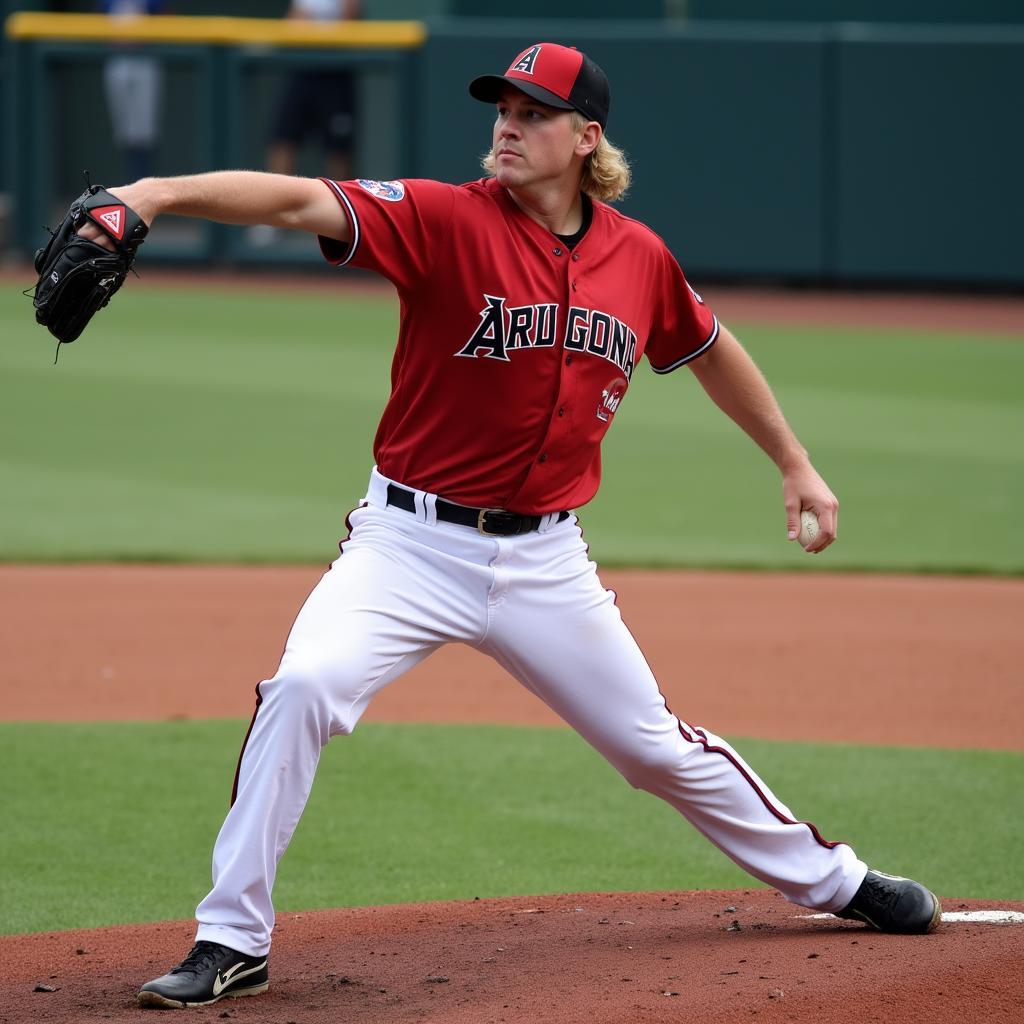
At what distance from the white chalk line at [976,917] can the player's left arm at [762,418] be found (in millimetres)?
851

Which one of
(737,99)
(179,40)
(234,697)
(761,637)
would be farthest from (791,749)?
(179,40)

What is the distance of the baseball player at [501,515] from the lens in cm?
346

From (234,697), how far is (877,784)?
2.27 meters

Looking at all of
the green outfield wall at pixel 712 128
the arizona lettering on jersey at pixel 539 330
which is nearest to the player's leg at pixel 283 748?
the arizona lettering on jersey at pixel 539 330

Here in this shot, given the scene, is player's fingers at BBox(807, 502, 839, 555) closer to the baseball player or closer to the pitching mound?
the baseball player

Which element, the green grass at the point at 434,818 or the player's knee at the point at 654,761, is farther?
the green grass at the point at 434,818

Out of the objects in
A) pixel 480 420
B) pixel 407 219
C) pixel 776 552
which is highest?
pixel 407 219

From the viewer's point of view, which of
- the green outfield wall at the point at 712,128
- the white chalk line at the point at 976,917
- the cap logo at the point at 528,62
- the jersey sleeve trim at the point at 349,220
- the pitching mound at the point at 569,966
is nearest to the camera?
the pitching mound at the point at 569,966

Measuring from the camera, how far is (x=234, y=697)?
627cm

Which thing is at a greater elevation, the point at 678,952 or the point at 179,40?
the point at 179,40

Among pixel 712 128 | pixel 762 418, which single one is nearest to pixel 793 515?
pixel 762 418

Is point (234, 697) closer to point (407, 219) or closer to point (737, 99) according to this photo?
point (407, 219)

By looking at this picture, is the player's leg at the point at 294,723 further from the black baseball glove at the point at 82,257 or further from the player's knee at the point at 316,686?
the black baseball glove at the point at 82,257

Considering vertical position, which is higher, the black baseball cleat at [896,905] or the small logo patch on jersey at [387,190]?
the small logo patch on jersey at [387,190]
